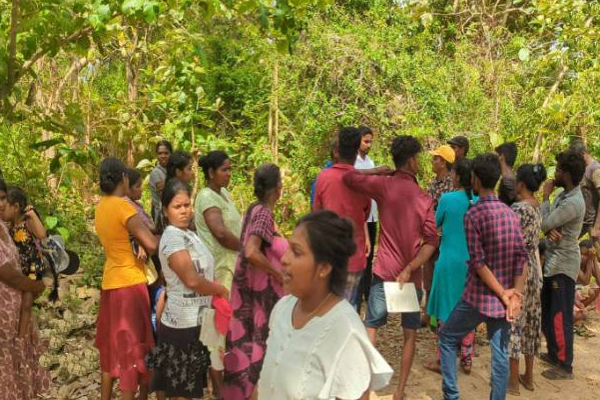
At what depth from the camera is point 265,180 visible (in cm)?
387

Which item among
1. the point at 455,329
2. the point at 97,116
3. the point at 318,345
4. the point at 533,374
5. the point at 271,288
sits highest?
the point at 97,116

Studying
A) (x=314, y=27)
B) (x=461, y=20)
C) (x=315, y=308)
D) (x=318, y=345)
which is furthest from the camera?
(x=461, y=20)

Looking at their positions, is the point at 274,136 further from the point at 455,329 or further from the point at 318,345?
the point at 318,345

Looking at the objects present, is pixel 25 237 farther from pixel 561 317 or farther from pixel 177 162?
pixel 561 317

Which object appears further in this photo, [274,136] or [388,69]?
[274,136]

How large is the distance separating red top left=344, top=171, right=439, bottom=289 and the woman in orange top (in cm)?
150

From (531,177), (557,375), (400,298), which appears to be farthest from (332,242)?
(557,375)

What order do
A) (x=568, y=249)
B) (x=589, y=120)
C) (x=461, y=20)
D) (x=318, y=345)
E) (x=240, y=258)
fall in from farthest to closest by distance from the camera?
(x=461, y=20)
(x=589, y=120)
(x=568, y=249)
(x=240, y=258)
(x=318, y=345)

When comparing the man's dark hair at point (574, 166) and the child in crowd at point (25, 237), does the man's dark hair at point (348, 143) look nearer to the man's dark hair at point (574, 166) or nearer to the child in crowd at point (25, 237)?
the man's dark hair at point (574, 166)

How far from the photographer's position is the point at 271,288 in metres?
3.89

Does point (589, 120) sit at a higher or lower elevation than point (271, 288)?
higher

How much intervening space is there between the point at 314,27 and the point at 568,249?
5.57 meters

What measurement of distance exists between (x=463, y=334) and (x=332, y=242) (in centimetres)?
219

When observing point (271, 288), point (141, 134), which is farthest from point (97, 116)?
point (271, 288)
